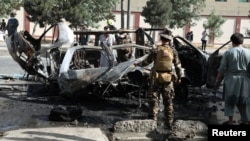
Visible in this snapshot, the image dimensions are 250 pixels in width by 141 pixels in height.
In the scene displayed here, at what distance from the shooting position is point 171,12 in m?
36.6

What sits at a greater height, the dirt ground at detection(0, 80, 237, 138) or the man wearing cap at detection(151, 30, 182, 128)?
the man wearing cap at detection(151, 30, 182, 128)

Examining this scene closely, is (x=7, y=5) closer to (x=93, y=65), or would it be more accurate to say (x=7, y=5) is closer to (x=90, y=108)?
(x=93, y=65)

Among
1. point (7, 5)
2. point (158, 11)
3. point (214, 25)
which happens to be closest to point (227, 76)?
point (7, 5)

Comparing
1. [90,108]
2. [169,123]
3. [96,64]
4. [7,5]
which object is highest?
[7,5]

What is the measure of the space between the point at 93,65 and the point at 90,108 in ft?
6.25

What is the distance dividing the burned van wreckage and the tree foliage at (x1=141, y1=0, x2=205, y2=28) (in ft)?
80.5

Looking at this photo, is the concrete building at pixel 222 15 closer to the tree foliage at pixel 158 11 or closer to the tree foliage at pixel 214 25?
the tree foliage at pixel 214 25

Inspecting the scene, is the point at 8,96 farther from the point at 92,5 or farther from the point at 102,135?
the point at 92,5

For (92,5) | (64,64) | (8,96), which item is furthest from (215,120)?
(92,5)

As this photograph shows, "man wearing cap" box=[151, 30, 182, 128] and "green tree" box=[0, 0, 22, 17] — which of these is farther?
"green tree" box=[0, 0, 22, 17]

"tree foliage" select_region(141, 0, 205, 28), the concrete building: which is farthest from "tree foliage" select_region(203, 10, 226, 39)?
the concrete building

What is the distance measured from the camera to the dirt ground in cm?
781

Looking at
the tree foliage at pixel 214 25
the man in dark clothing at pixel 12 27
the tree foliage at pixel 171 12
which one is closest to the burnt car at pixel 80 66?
the man in dark clothing at pixel 12 27

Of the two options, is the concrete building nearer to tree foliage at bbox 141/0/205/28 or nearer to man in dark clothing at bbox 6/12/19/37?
tree foliage at bbox 141/0/205/28
